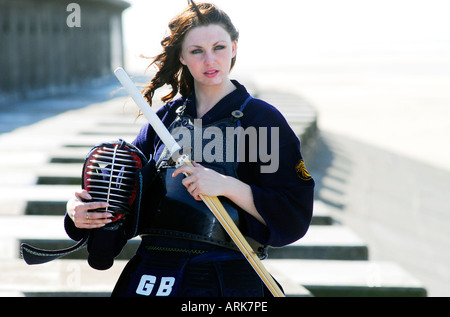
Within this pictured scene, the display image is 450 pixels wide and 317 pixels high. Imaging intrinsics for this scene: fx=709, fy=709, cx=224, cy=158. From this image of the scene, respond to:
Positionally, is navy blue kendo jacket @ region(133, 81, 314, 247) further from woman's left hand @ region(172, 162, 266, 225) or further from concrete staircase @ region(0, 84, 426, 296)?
concrete staircase @ region(0, 84, 426, 296)

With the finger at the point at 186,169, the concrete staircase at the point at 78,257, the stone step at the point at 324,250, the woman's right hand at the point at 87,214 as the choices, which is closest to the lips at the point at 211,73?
the finger at the point at 186,169

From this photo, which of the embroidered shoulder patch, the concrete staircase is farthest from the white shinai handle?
the concrete staircase

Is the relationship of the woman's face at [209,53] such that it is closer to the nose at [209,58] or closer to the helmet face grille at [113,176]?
the nose at [209,58]

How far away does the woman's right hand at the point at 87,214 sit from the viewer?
2377mm

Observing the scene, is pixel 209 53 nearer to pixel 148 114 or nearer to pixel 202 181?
pixel 148 114

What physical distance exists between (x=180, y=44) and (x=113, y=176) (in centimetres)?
55

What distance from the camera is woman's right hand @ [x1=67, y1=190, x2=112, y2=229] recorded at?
2.38 metres

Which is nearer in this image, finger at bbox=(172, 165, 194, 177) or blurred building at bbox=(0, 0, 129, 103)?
finger at bbox=(172, 165, 194, 177)

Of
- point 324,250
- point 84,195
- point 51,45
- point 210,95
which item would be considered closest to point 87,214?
point 84,195

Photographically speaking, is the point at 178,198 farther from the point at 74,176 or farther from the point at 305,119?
the point at 305,119

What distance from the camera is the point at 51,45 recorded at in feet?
63.7

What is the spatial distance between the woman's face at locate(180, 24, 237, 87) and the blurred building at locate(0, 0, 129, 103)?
14.3m

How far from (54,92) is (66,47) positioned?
189cm

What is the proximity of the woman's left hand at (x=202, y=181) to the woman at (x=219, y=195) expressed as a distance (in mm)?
11
